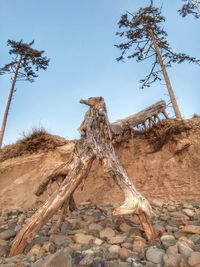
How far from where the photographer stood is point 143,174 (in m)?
8.68

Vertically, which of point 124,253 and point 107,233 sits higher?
point 107,233

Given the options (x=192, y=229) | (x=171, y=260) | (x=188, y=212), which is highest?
(x=188, y=212)

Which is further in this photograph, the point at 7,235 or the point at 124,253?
the point at 7,235

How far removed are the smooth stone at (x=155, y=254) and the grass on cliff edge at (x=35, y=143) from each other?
A: 748 cm

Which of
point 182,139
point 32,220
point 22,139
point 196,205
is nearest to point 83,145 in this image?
point 32,220

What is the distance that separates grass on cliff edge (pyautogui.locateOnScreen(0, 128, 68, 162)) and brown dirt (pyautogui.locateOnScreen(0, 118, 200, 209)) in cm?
39

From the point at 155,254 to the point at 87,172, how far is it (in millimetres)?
2303

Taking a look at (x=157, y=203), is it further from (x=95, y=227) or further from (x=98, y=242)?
(x=98, y=242)

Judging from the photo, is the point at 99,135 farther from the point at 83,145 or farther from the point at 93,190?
the point at 93,190

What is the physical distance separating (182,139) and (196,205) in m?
2.79

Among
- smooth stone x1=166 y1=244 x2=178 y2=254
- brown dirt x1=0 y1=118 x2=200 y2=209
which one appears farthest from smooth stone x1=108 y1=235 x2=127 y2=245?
brown dirt x1=0 y1=118 x2=200 y2=209

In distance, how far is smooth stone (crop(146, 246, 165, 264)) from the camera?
3.61 m

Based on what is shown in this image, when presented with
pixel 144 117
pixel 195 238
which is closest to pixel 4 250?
pixel 195 238

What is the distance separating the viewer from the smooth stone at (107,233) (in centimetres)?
478
